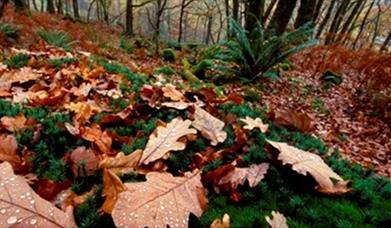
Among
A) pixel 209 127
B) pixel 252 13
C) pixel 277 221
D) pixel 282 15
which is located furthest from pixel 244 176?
pixel 252 13

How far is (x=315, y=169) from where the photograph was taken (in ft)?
5.68

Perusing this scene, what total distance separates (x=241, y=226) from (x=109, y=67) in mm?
2985

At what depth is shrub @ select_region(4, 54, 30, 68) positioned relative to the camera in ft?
12.5

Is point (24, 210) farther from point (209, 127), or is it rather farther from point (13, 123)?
point (209, 127)

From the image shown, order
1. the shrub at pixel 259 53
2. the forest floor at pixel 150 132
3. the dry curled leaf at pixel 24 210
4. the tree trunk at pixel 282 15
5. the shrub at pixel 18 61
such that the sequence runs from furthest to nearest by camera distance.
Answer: the tree trunk at pixel 282 15 → the shrub at pixel 259 53 → the shrub at pixel 18 61 → the forest floor at pixel 150 132 → the dry curled leaf at pixel 24 210

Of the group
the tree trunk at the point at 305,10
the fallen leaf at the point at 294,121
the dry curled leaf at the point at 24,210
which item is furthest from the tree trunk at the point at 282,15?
the dry curled leaf at the point at 24,210

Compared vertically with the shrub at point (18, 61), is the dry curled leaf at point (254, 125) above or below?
above

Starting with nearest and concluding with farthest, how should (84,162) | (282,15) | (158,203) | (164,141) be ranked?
(158,203)
(84,162)
(164,141)
(282,15)

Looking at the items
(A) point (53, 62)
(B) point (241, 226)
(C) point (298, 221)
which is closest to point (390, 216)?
(C) point (298, 221)

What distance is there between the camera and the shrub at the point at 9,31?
882 centimetres

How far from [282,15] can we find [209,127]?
5.54m

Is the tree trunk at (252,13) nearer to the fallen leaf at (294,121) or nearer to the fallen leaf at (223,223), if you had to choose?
the fallen leaf at (294,121)

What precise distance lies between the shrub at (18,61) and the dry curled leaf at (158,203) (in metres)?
2.92

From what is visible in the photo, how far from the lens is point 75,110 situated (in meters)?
2.28
